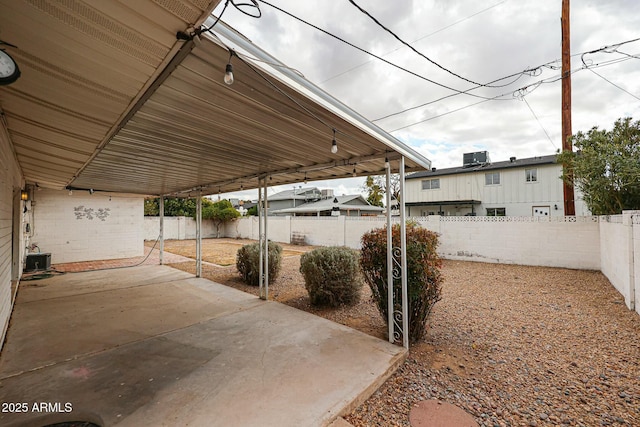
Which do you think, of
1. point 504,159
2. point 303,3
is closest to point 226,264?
point 303,3

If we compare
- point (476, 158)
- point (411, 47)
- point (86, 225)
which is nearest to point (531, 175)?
point (476, 158)

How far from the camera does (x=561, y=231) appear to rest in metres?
7.64

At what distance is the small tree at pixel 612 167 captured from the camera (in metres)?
6.02

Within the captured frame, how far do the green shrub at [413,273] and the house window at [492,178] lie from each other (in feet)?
54.0

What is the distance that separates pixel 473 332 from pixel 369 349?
65.4 inches

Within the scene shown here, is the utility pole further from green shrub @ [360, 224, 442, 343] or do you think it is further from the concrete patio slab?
the concrete patio slab

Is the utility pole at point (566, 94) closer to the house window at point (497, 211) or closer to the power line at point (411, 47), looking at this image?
the power line at point (411, 47)

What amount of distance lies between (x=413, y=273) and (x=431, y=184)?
1723 cm

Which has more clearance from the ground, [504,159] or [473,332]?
[504,159]

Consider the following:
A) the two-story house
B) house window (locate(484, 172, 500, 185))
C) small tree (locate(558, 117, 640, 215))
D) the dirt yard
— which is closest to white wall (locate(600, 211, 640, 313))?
the dirt yard

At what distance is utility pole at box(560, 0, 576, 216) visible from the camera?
751 centimetres

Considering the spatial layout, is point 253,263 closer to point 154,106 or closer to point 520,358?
point 154,106

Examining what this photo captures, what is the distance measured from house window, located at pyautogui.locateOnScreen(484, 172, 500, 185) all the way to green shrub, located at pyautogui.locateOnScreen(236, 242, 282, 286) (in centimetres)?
1587

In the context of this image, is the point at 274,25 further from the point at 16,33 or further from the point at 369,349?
the point at 369,349
